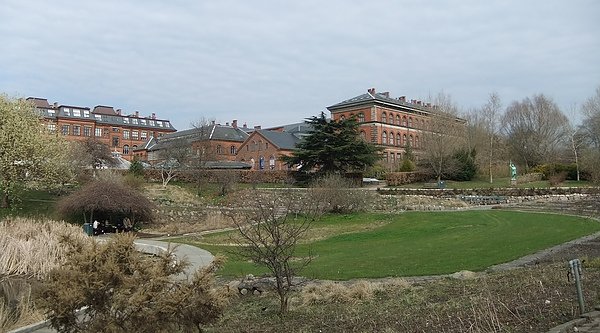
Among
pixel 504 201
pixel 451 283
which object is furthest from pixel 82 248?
pixel 504 201

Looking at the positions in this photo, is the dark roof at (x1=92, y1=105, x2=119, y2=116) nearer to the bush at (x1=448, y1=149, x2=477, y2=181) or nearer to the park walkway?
the bush at (x1=448, y1=149, x2=477, y2=181)

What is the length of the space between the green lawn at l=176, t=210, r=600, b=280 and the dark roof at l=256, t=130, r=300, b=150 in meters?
43.4

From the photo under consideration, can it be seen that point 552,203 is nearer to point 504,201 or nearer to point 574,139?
point 504,201

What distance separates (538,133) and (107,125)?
74.9 metres

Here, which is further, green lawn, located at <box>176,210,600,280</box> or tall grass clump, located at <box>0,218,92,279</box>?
green lawn, located at <box>176,210,600,280</box>

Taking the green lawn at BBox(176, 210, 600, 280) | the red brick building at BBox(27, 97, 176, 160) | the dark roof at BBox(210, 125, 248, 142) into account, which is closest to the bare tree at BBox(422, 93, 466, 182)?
the green lawn at BBox(176, 210, 600, 280)

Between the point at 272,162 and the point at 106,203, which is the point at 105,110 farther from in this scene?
the point at 106,203

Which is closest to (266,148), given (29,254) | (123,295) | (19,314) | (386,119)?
(386,119)

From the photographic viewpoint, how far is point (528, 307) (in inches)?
259

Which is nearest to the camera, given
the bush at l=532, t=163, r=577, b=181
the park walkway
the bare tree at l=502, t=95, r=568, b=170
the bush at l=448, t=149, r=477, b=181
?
the park walkway

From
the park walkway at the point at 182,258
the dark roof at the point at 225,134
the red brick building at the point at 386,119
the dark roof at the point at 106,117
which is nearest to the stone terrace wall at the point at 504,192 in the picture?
the park walkway at the point at 182,258

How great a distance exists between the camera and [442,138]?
51.8 metres

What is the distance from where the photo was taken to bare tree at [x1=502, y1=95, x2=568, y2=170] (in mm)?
62031

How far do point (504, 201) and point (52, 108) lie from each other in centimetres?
8286
